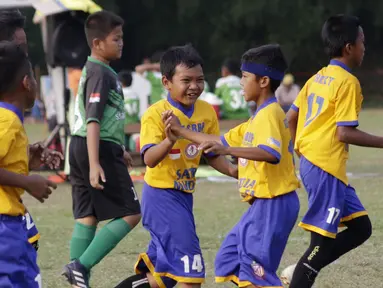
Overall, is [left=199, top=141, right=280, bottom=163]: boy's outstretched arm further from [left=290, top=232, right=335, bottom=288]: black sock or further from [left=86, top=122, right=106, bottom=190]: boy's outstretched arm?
[left=86, top=122, right=106, bottom=190]: boy's outstretched arm

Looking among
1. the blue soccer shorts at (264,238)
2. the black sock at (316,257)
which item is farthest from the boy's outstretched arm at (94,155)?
the black sock at (316,257)

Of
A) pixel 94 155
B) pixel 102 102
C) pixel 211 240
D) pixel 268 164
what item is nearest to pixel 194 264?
pixel 268 164

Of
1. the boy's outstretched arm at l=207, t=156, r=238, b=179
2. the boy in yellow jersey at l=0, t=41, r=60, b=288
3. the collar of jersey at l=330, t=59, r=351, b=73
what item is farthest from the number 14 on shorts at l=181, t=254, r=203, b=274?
the collar of jersey at l=330, t=59, r=351, b=73

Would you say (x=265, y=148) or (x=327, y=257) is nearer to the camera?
(x=265, y=148)

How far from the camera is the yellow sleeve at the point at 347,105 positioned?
6027 millimetres

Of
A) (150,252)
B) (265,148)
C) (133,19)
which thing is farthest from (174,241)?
(133,19)

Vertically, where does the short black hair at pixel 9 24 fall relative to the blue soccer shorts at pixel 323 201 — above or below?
above

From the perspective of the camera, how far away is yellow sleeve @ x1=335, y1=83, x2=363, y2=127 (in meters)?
6.03

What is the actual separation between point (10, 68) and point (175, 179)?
4.45 feet

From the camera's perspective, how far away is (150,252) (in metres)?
5.84

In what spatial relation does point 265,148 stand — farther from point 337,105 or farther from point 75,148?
point 75,148

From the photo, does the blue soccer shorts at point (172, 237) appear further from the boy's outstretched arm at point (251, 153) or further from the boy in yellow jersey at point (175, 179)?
the boy's outstretched arm at point (251, 153)

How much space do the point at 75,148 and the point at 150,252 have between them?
1264mm

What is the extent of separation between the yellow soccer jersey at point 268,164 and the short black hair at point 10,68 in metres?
1.37
